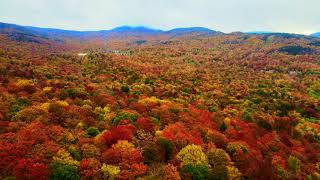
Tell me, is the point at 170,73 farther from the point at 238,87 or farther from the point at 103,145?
the point at 103,145

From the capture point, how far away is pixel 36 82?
75.8 m

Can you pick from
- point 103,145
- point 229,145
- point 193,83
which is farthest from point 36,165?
point 193,83

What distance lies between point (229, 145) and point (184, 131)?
23.0 ft

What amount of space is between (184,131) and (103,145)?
47.0ft

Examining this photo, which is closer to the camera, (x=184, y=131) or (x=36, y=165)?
(x=36, y=165)

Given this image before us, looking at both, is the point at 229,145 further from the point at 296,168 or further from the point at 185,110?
the point at 185,110

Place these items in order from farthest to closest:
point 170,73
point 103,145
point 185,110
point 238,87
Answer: point 170,73, point 238,87, point 185,110, point 103,145

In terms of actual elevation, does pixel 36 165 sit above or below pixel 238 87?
above

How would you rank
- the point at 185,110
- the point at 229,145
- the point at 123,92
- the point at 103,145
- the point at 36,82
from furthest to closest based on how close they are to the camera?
the point at 123,92, the point at 36,82, the point at 185,110, the point at 229,145, the point at 103,145

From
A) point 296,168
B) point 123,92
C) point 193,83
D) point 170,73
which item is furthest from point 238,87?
point 296,168

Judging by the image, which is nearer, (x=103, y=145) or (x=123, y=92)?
(x=103, y=145)

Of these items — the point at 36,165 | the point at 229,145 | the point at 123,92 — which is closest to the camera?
the point at 36,165

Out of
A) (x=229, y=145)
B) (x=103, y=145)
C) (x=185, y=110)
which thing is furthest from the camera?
(x=185, y=110)

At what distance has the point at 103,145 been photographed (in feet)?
148
